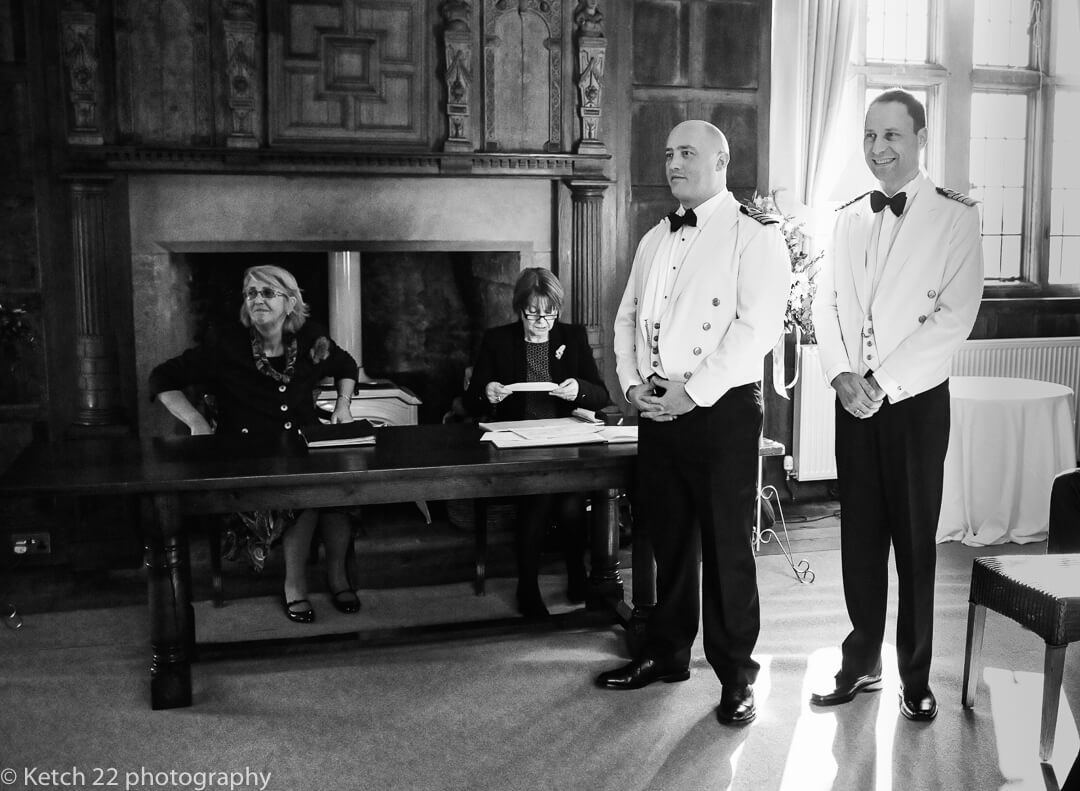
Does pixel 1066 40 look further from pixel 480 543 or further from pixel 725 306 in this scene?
pixel 480 543

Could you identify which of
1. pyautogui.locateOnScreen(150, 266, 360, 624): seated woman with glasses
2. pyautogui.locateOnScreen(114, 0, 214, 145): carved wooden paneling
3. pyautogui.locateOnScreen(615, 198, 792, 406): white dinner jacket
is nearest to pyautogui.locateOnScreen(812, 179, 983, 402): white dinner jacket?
pyautogui.locateOnScreen(615, 198, 792, 406): white dinner jacket

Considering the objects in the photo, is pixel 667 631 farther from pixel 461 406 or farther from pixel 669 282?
pixel 461 406

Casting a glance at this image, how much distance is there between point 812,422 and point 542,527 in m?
2.09

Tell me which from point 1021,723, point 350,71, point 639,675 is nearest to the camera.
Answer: point 1021,723

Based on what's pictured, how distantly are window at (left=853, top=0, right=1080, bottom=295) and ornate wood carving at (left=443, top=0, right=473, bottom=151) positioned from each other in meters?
2.40

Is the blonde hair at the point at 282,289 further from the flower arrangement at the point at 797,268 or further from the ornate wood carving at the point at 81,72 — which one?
the flower arrangement at the point at 797,268

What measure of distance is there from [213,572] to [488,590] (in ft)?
3.62

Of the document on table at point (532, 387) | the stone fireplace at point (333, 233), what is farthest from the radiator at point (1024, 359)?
the document on table at point (532, 387)

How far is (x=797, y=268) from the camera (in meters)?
4.91

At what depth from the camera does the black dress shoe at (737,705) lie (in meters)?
3.06

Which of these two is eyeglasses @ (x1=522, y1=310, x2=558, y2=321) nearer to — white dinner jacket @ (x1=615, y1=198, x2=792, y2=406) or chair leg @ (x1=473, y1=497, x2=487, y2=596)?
chair leg @ (x1=473, y1=497, x2=487, y2=596)

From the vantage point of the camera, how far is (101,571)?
4.58m

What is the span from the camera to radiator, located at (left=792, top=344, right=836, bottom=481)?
549 centimetres

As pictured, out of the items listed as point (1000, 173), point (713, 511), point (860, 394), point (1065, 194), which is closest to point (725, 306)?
point (860, 394)
